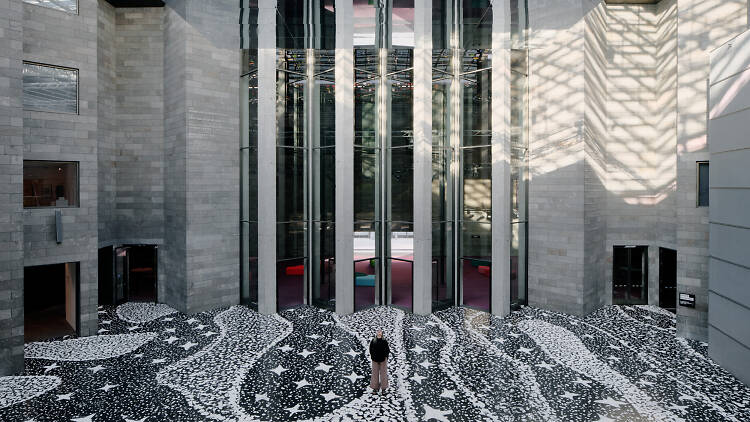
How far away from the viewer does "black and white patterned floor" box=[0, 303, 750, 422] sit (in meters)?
9.38

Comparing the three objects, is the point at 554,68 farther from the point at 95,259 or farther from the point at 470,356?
the point at 95,259

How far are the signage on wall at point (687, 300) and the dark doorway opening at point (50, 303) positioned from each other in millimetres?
20595

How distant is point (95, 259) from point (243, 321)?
5567mm

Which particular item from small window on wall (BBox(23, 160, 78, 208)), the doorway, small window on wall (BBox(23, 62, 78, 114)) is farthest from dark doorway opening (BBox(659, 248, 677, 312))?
small window on wall (BBox(23, 62, 78, 114))

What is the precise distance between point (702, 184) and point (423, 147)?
9.57 m

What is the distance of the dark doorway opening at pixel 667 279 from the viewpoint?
1787 centimetres

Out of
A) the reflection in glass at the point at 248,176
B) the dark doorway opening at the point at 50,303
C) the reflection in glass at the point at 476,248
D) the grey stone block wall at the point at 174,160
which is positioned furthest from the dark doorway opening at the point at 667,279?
the dark doorway opening at the point at 50,303

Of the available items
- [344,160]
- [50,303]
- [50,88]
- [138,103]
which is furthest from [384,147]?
[50,303]

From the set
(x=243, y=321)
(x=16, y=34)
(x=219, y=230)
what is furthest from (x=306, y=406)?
(x=16, y=34)

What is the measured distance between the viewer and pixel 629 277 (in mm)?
18469

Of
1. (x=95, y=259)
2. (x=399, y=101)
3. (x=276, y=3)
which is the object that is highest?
(x=276, y=3)

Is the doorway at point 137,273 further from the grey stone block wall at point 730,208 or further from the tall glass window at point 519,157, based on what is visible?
the grey stone block wall at point 730,208

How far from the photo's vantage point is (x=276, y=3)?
17.1 metres

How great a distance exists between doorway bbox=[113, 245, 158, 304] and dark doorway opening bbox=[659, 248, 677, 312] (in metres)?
22.1
